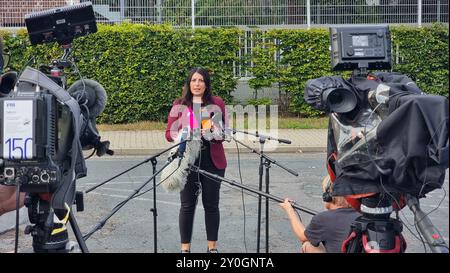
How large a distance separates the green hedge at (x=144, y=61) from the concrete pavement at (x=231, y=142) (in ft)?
2.54

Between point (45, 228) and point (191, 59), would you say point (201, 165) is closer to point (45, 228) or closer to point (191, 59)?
point (45, 228)

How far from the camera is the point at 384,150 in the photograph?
2805 mm

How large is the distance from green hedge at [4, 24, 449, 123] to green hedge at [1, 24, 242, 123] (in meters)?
0.02

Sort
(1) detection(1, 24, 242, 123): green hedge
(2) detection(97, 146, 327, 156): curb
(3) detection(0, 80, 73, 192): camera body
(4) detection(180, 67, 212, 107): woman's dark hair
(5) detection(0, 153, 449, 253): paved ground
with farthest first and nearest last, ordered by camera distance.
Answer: (1) detection(1, 24, 242, 123): green hedge → (2) detection(97, 146, 327, 156): curb → (5) detection(0, 153, 449, 253): paved ground → (4) detection(180, 67, 212, 107): woman's dark hair → (3) detection(0, 80, 73, 192): camera body

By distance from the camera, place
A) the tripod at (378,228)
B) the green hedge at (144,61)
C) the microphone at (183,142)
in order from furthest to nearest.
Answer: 1. the green hedge at (144,61)
2. the microphone at (183,142)
3. the tripod at (378,228)

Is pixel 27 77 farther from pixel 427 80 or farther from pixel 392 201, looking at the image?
pixel 427 80

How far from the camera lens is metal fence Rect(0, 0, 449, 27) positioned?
16.2 metres

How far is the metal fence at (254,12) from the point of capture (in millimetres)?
16234

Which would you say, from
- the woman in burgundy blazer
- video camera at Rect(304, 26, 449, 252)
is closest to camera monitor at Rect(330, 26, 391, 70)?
video camera at Rect(304, 26, 449, 252)

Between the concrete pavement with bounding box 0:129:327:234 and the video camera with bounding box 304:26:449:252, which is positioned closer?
the video camera with bounding box 304:26:449:252

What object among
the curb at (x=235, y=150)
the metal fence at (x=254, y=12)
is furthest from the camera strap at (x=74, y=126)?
the metal fence at (x=254, y=12)

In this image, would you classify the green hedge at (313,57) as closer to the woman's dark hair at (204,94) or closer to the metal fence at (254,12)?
the metal fence at (254,12)

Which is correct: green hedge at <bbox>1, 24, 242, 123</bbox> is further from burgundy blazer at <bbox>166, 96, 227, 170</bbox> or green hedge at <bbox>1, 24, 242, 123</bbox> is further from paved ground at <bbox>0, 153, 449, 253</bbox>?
burgundy blazer at <bbox>166, 96, 227, 170</bbox>

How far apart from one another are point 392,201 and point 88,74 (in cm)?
1235
